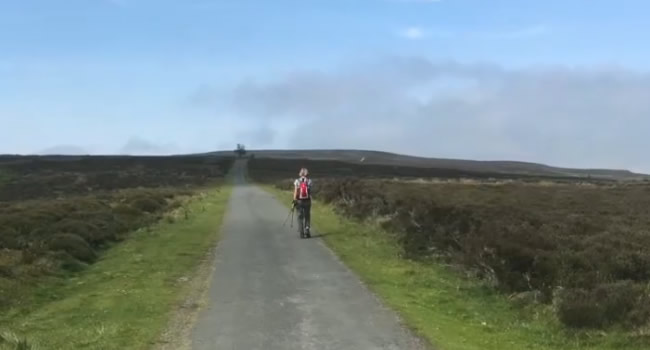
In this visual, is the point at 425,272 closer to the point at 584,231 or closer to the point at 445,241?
the point at 445,241

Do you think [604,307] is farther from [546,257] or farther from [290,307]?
[290,307]

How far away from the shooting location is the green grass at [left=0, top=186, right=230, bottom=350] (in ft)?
33.9

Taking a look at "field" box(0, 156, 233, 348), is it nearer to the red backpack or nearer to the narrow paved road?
the narrow paved road

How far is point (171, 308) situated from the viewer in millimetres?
12320

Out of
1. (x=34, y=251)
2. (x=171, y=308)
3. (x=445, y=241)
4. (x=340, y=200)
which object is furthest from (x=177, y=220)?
(x=171, y=308)

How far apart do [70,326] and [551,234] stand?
14.0m

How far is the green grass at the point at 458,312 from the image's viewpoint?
10461mm

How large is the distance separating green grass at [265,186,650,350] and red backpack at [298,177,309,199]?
149 inches

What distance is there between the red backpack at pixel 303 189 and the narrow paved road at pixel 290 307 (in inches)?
122

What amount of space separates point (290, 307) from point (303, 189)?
12.0m

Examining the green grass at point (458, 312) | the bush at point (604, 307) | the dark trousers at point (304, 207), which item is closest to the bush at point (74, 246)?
the dark trousers at point (304, 207)

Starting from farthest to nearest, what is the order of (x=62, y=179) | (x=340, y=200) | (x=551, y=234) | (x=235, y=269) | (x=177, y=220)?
1. (x=62, y=179)
2. (x=340, y=200)
3. (x=177, y=220)
4. (x=551, y=234)
5. (x=235, y=269)

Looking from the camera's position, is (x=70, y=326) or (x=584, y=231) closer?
(x=70, y=326)

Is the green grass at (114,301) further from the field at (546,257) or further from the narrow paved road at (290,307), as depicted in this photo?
the field at (546,257)
